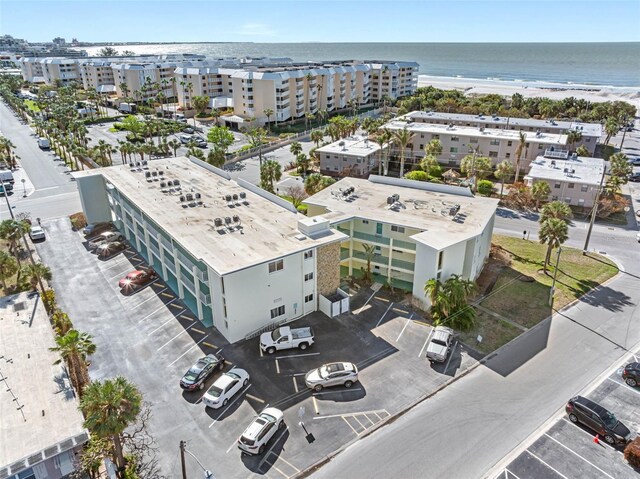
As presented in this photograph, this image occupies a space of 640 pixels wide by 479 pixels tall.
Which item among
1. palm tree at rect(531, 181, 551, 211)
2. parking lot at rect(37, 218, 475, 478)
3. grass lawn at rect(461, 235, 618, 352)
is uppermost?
palm tree at rect(531, 181, 551, 211)

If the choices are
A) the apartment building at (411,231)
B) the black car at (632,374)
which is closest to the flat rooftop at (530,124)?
the apartment building at (411,231)

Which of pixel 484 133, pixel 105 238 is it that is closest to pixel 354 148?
pixel 484 133

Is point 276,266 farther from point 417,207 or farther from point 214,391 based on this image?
point 417,207

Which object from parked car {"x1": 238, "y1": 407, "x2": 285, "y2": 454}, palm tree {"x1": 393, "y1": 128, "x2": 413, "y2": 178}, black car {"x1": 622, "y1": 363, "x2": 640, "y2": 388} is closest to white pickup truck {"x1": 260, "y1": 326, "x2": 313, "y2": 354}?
parked car {"x1": 238, "y1": 407, "x2": 285, "y2": 454}

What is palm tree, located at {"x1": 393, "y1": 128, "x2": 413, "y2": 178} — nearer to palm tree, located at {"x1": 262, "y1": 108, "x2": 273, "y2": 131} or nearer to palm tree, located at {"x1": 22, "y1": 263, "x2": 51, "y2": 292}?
palm tree, located at {"x1": 262, "y1": 108, "x2": 273, "y2": 131}

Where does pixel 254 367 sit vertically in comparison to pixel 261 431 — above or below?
below

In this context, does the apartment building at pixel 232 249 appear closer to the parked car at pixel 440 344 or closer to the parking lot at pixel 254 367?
the parking lot at pixel 254 367

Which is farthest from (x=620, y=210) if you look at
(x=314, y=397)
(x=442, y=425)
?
(x=314, y=397)
